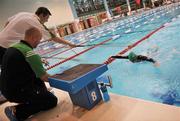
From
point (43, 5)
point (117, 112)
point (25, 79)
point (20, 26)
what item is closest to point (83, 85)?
point (117, 112)

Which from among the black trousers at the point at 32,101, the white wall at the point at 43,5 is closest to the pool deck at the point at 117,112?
the black trousers at the point at 32,101

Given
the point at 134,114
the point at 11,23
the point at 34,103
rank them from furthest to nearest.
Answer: the point at 11,23
the point at 34,103
the point at 134,114

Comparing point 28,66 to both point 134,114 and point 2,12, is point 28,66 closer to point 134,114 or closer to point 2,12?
point 134,114

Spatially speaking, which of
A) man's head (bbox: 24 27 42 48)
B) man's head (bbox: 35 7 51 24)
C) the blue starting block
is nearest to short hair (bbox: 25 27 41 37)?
man's head (bbox: 24 27 42 48)

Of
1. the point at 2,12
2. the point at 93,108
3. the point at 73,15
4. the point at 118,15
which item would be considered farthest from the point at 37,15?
the point at 118,15

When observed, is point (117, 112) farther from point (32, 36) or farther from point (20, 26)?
point (20, 26)

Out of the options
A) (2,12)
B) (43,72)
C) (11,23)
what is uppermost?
(2,12)

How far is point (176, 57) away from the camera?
2.62m

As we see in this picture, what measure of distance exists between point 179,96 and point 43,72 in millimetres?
1342

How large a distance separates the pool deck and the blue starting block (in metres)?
0.08

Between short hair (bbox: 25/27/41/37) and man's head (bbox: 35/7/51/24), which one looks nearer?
short hair (bbox: 25/27/41/37)

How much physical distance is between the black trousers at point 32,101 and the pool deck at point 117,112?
0.26 feet

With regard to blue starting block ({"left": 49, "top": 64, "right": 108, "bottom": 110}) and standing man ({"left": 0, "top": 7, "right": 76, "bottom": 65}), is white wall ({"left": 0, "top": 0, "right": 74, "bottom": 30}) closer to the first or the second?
standing man ({"left": 0, "top": 7, "right": 76, "bottom": 65})

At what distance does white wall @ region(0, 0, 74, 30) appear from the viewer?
11.7m
